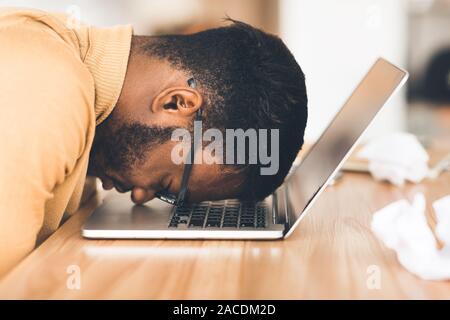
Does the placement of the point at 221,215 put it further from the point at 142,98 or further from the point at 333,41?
the point at 333,41

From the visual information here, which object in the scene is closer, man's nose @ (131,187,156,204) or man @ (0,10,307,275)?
man @ (0,10,307,275)

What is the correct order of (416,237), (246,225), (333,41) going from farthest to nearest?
(333,41), (246,225), (416,237)

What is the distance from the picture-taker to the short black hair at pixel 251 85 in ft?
3.28

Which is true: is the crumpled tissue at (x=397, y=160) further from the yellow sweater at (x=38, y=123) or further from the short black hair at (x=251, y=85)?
the yellow sweater at (x=38, y=123)

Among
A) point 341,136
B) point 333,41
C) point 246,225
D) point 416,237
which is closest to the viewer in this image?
point 416,237

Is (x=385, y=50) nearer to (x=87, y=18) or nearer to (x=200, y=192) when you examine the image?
(x=87, y=18)

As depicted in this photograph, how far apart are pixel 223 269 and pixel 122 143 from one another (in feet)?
1.26

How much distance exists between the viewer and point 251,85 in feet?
3.31

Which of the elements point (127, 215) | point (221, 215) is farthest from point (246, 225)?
point (127, 215)

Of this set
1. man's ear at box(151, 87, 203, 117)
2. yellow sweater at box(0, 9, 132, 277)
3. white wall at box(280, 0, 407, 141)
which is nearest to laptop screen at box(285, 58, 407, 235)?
man's ear at box(151, 87, 203, 117)

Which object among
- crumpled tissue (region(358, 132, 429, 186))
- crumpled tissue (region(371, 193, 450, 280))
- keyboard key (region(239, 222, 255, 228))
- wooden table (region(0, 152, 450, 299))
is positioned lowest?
crumpled tissue (region(358, 132, 429, 186))

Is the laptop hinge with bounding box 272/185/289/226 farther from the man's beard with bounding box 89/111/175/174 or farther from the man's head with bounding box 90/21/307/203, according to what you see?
the man's beard with bounding box 89/111/175/174

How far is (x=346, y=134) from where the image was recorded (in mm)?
972

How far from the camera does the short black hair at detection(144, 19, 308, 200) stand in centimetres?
100
